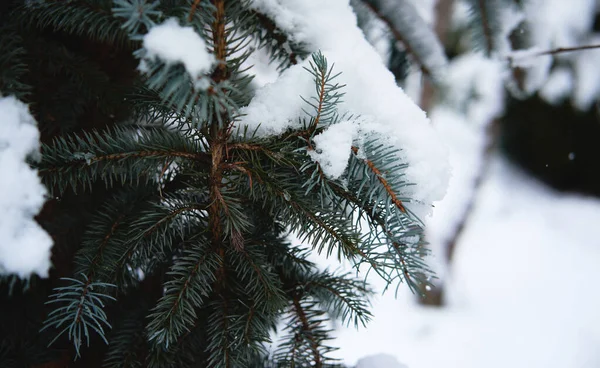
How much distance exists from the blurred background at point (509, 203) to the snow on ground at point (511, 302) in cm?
1

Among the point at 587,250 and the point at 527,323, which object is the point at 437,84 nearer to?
the point at 527,323

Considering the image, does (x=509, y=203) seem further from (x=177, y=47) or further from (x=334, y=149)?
(x=177, y=47)

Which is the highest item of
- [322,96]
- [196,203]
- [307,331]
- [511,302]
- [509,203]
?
[509,203]

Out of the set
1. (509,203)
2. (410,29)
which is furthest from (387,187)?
(509,203)

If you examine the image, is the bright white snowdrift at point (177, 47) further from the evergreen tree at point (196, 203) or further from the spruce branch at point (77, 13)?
the spruce branch at point (77, 13)

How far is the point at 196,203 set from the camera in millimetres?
554

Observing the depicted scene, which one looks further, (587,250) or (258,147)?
(587,250)

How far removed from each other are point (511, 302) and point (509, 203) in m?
2.76

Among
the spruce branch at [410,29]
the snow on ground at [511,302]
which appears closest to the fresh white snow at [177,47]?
the snow on ground at [511,302]

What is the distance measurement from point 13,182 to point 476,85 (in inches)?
68.7

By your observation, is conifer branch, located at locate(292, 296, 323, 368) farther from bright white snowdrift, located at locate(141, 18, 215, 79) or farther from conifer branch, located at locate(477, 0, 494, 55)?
conifer branch, located at locate(477, 0, 494, 55)

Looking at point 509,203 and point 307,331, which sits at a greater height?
point 509,203

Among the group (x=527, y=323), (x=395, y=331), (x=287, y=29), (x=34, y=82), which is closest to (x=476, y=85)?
(x=287, y=29)

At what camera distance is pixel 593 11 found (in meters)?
3.28
